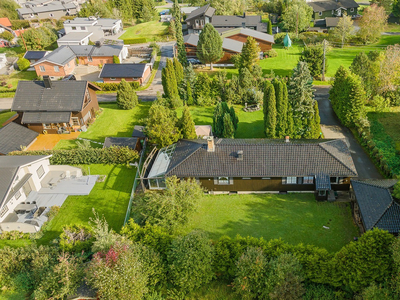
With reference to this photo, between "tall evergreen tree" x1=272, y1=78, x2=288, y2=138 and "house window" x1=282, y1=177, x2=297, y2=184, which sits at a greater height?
"tall evergreen tree" x1=272, y1=78, x2=288, y2=138

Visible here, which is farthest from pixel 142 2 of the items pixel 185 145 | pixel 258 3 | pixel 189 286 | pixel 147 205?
pixel 189 286

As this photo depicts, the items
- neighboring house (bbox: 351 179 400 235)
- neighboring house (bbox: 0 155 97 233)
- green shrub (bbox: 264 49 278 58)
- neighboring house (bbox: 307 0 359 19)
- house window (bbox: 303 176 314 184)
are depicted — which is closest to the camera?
neighboring house (bbox: 351 179 400 235)

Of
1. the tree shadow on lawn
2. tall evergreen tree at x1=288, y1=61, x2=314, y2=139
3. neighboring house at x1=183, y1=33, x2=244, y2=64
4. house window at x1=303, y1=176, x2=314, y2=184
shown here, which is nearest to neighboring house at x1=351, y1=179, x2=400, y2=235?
the tree shadow on lawn

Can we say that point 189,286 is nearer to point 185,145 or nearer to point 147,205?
point 147,205

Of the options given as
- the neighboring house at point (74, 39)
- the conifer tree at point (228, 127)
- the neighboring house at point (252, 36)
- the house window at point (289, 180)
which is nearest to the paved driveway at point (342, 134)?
the house window at point (289, 180)

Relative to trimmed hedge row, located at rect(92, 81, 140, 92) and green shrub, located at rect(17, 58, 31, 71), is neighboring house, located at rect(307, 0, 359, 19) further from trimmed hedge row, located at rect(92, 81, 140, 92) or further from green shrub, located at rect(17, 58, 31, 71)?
green shrub, located at rect(17, 58, 31, 71)

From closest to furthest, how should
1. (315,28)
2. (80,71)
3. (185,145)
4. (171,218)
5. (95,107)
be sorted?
1. (171,218)
2. (185,145)
3. (95,107)
4. (80,71)
5. (315,28)

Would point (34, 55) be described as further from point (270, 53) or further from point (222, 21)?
point (270, 53)
